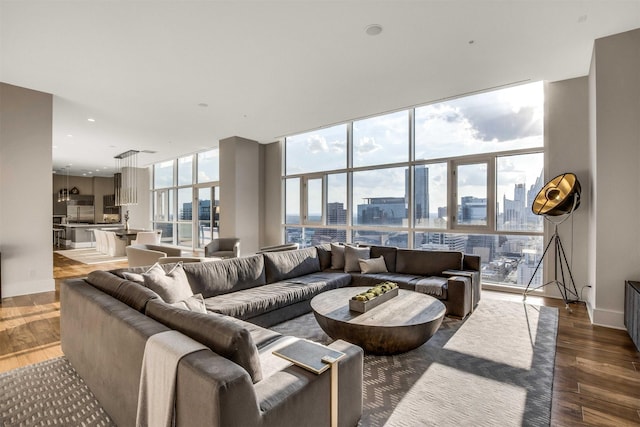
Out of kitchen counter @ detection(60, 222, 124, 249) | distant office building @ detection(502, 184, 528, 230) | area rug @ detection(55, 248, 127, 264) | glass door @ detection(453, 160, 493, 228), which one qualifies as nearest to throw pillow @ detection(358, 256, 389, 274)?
glass door @ detection(453, 160, 493, 228)

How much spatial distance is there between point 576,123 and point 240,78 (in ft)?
15.9

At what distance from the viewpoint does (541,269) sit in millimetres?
4664

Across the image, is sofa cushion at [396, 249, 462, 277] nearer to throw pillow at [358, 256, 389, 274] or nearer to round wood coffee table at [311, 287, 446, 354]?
throw pillow at [358, 256, 389, 274]

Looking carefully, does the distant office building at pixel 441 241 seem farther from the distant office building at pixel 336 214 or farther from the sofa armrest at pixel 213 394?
the sofa armrest at pixel 213 394

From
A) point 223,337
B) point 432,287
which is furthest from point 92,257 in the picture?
point 223,337

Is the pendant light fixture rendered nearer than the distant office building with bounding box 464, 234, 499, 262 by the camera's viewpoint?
No

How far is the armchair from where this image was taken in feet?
19.5

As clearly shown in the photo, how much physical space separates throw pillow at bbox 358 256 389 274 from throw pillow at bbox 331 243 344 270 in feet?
1.25

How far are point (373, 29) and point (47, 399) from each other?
162 inches

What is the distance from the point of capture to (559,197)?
3984mm

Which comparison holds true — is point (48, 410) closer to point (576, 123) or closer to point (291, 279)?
point (291, 279)

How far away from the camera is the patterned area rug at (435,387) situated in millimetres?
1880

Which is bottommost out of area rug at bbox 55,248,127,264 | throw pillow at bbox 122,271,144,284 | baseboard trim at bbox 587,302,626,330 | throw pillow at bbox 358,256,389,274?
area rug at bbox 55,248,127,264

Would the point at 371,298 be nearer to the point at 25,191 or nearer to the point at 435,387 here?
the point at 435,387
